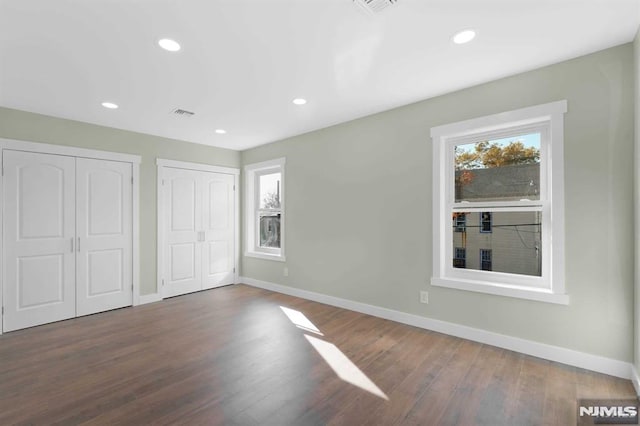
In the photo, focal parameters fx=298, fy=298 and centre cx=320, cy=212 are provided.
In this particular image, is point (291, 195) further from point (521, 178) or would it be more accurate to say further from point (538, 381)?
point (538, 381)

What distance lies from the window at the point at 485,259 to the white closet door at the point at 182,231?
4278 millimetres

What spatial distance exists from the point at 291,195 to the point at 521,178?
10.2 feet

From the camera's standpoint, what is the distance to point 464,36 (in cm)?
220

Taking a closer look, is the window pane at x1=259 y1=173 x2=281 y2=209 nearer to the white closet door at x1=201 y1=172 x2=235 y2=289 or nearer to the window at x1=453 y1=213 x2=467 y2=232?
the white closet door at x1=201 y1=172 x2=235 y2=289

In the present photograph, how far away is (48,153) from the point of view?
12.1 ft

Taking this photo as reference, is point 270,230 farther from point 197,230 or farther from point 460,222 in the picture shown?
point 460,222

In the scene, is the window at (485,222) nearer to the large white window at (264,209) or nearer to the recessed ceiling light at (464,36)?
the recessed ceiling light at (464,36)

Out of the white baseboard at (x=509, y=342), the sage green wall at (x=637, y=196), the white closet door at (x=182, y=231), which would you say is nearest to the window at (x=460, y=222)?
the white baseboard at (x=509, y=342)

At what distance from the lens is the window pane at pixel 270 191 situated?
539 cm

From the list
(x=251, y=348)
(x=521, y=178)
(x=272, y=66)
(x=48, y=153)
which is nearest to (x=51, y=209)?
(x=48, y=153)

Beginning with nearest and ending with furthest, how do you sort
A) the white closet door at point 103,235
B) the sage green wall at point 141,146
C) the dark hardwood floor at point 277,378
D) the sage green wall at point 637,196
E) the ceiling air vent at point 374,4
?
the ceiling air vent at point 374,4 → the dark hardwood floor at point 277,378 → the sage green wall at point 637,196 → the sage green wall at point 141,146 → the white closet door at point 103,235

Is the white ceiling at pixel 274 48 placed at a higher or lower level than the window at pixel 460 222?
higher

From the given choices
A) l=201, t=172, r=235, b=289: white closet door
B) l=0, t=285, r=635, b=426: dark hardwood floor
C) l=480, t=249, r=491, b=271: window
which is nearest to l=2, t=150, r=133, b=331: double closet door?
l=0, t=285, r=635, b=426: dark hardwood floor

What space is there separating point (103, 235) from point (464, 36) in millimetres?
4772
